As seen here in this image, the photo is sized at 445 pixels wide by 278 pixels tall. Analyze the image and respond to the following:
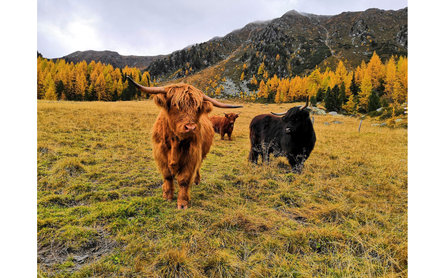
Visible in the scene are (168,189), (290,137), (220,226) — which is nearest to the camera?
(220,226)

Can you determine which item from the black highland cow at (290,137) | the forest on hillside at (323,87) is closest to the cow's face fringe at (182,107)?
the black highland cow at (290,137)

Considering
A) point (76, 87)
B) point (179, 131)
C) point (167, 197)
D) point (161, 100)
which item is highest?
point (76, 87)

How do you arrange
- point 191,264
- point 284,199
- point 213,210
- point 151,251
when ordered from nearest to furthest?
point 191,264 → point 151,251 → point 213,210 → point 284,199

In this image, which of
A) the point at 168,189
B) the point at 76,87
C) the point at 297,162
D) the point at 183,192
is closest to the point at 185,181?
the point at 183,192

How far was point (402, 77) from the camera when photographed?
41.2 m

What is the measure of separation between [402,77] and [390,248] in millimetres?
55875

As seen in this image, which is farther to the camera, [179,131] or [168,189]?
[168,189]

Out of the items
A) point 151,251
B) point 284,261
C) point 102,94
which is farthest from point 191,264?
point 102,94

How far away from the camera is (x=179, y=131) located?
312cm

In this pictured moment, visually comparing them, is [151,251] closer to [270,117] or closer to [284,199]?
[284,199]

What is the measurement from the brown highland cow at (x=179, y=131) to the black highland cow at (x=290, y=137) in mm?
3213

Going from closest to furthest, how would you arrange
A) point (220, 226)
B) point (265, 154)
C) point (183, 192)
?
point (220, 226) → point (183, 192) → point (265, 154)

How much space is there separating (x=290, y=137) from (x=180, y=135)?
4.47 m

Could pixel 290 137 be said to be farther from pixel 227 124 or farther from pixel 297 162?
pixel 227 124
